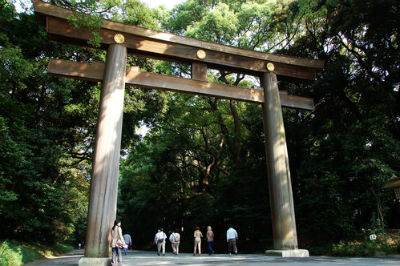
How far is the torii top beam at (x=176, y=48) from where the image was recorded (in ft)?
26.0

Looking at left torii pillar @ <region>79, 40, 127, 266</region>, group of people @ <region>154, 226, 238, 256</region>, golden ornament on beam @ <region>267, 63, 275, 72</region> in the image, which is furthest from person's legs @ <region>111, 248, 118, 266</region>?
golden ornament on beam @ <region>267, 63, 275, 72</region>

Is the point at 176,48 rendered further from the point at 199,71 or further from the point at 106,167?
the point at 106,167

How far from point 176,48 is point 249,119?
934 centimetres

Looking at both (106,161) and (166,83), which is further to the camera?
(166,83)

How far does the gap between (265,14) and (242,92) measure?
852 centimetres

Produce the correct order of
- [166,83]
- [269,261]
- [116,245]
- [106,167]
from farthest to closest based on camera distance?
[166,83] → [106,167] → [269,261] → [116,245]

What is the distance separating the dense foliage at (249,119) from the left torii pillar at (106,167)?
6.39 feet

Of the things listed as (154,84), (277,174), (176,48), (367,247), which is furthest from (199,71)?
(367,247)

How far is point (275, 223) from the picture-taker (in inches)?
336

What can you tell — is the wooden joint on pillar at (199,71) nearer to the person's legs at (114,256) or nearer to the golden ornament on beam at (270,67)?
the golden ornament on beam at (270,67)

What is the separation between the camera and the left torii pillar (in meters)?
6.41

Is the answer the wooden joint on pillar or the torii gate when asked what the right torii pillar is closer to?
the torii gate

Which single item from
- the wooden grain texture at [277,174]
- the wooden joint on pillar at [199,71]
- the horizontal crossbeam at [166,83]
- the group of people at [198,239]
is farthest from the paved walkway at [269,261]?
the wooden joint on pillar at [199,71]

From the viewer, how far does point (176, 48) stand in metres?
9.06
